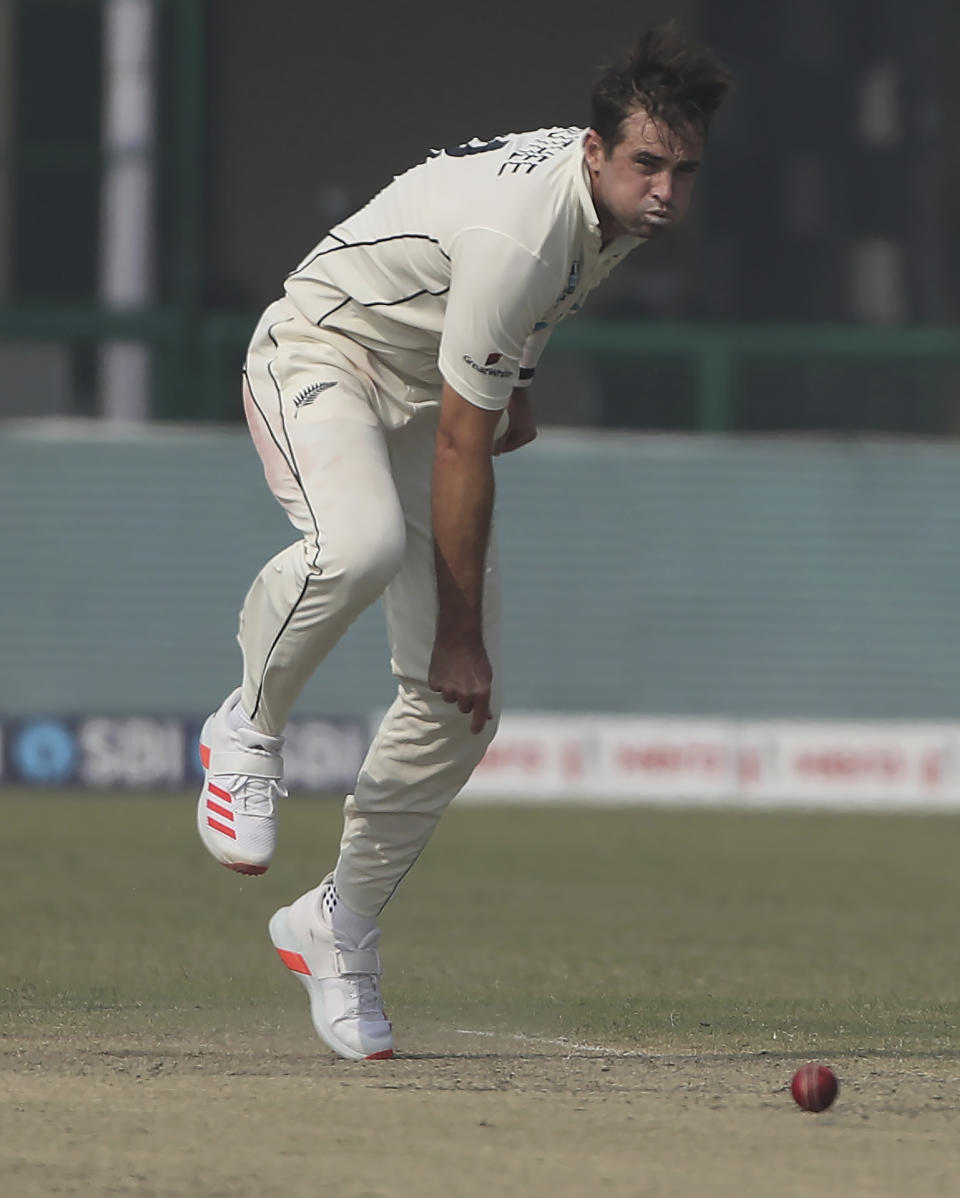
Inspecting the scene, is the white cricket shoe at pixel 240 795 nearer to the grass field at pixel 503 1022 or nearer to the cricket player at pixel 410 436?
the cricket player at pixel 410 436

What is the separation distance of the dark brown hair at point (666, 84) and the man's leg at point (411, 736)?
2.79 feet

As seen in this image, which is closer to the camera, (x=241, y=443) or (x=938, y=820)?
(x=938, y=820)

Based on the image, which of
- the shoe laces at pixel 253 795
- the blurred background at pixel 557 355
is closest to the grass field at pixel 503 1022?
the shoe laces at pixel 253 795

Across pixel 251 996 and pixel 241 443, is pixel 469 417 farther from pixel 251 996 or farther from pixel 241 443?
pixel 241 443

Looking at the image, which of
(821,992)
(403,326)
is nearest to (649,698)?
(821,992)

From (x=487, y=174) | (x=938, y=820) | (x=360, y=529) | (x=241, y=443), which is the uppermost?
(x=487, y=174)

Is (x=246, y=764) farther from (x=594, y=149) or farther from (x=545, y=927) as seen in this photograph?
(x=545, y=927)

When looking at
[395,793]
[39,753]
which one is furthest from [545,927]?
[39,753]

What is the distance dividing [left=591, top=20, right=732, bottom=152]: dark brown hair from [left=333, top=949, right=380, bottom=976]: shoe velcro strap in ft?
6.14

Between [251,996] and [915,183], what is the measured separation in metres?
9.73

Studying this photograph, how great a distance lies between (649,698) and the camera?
45.9 feet

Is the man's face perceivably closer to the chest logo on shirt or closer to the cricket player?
the cricket player

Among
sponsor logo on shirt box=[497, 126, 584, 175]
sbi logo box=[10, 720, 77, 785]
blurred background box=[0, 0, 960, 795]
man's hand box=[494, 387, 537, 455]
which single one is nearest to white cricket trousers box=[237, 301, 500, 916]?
man's hand box=[494, 387, 537, 455]

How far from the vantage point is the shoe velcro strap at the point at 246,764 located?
5.05m
